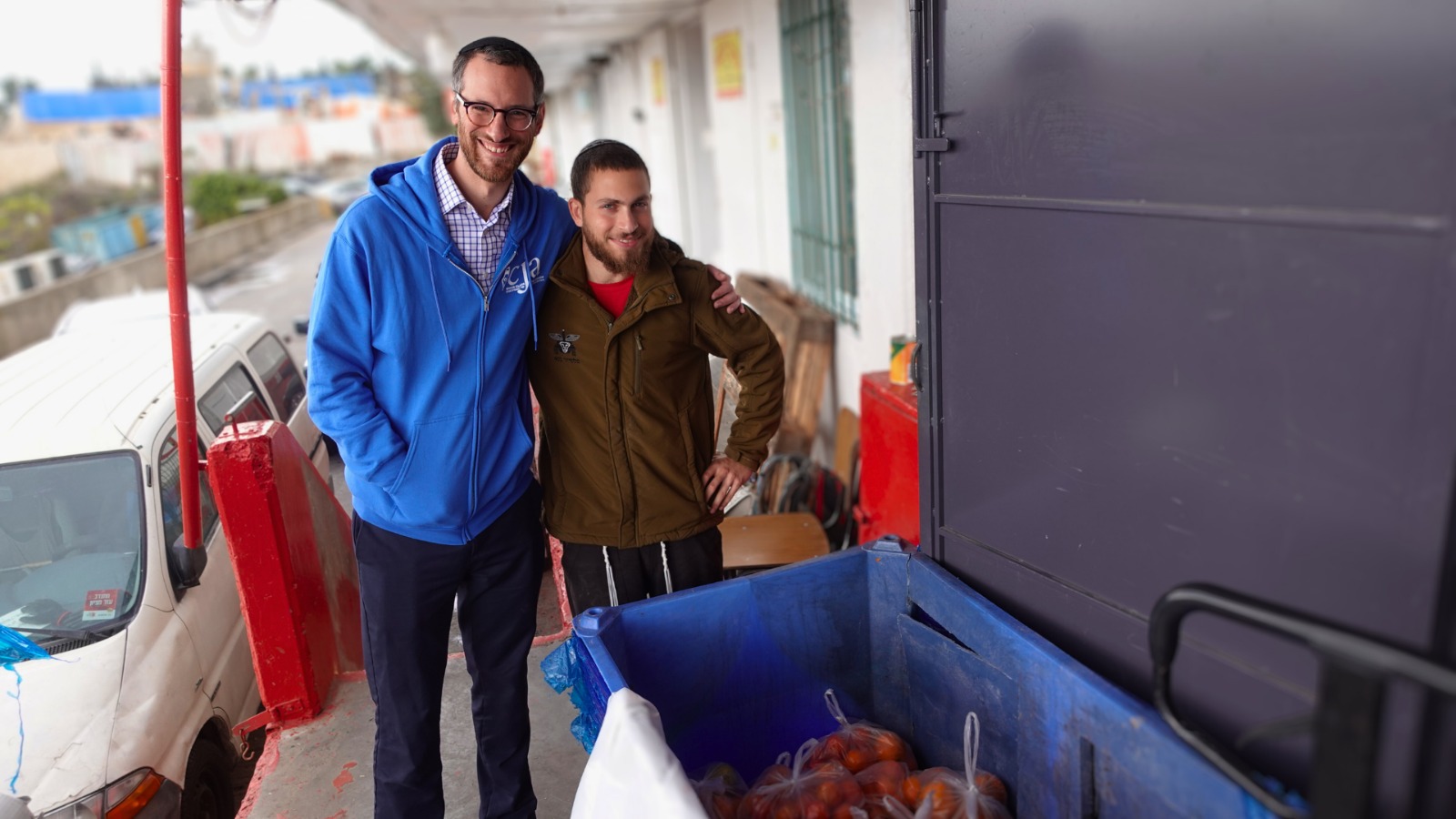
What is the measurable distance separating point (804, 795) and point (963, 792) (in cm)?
33

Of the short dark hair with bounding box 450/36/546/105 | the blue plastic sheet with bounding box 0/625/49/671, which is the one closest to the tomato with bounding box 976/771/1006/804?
the short dark hair with bounding box 450/36/546/105

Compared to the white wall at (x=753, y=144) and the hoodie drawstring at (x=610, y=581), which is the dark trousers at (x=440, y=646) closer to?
the hoodie drawstring at (x=610, y=581)

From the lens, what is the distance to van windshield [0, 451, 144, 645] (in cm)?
336

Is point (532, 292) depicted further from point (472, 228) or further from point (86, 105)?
point (86, 105)

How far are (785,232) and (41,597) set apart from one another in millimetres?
5616

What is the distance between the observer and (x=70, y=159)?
113 feet

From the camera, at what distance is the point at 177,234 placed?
2.93 m

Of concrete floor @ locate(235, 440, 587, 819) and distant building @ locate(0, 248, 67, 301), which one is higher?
distant building @ locate(0, 248, 67, 301)

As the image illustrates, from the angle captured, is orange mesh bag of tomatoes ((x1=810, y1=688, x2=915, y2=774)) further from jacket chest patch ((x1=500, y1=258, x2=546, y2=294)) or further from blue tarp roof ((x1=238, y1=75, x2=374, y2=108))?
blue tarp roof ((x1=238, y1=75, x2=374, y2=108))

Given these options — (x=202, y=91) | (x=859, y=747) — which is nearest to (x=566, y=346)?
(x=859, y=747)

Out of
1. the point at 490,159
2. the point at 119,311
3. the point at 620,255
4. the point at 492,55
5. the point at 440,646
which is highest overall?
the point at 492,55

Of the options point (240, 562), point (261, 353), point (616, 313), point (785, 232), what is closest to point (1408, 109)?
point (616, 313)

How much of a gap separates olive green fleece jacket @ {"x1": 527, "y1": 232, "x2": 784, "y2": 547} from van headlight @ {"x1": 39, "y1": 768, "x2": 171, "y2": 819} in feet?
5.23

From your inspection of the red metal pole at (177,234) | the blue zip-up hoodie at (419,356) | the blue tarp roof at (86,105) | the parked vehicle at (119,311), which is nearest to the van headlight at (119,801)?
the red metal pole at (177,234)
